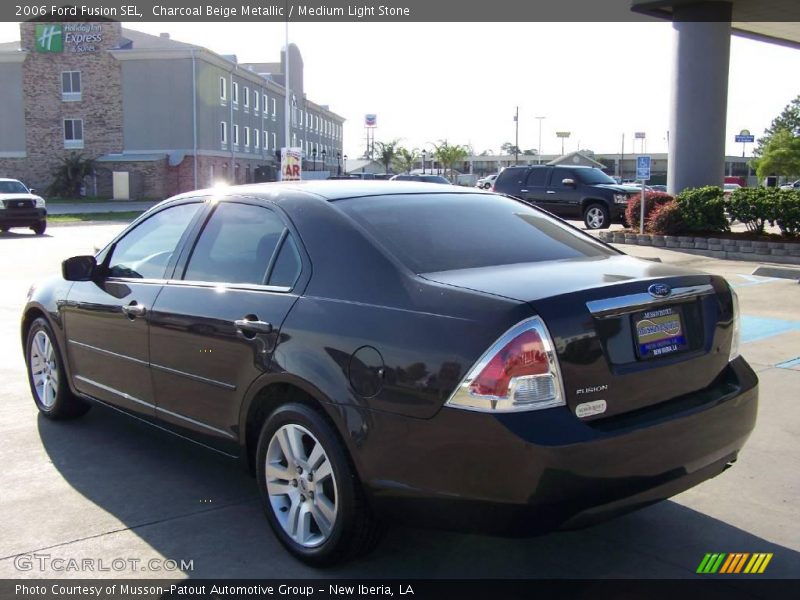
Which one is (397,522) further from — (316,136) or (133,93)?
(316,136)

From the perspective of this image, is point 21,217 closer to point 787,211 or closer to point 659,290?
point 787,211

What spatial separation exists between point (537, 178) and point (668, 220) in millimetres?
5755

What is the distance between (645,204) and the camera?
19.2m

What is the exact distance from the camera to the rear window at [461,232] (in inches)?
148

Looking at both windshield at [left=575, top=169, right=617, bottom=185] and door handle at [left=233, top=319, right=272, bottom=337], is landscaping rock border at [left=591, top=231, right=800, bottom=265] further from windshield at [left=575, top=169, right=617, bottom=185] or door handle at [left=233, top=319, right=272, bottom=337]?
door handle at [left=233, top=319, right=272, bottom=337]

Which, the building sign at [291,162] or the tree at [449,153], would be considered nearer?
the building sign at [291,162]

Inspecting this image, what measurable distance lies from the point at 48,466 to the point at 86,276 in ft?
3.87

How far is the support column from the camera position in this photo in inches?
757

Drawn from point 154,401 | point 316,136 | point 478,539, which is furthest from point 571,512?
point 316,136

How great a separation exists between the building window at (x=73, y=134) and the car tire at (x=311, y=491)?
5824 cm

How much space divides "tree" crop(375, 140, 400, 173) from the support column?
76183 mm

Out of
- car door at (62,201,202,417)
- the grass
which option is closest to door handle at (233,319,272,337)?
car door at (62,201,202,417)

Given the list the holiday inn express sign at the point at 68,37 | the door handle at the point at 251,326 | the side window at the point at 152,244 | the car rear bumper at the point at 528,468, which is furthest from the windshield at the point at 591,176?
the holiday inn express sign at the point at 68,37

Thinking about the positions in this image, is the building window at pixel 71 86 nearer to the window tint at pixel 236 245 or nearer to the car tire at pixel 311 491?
the window tint at pixel 236 245
